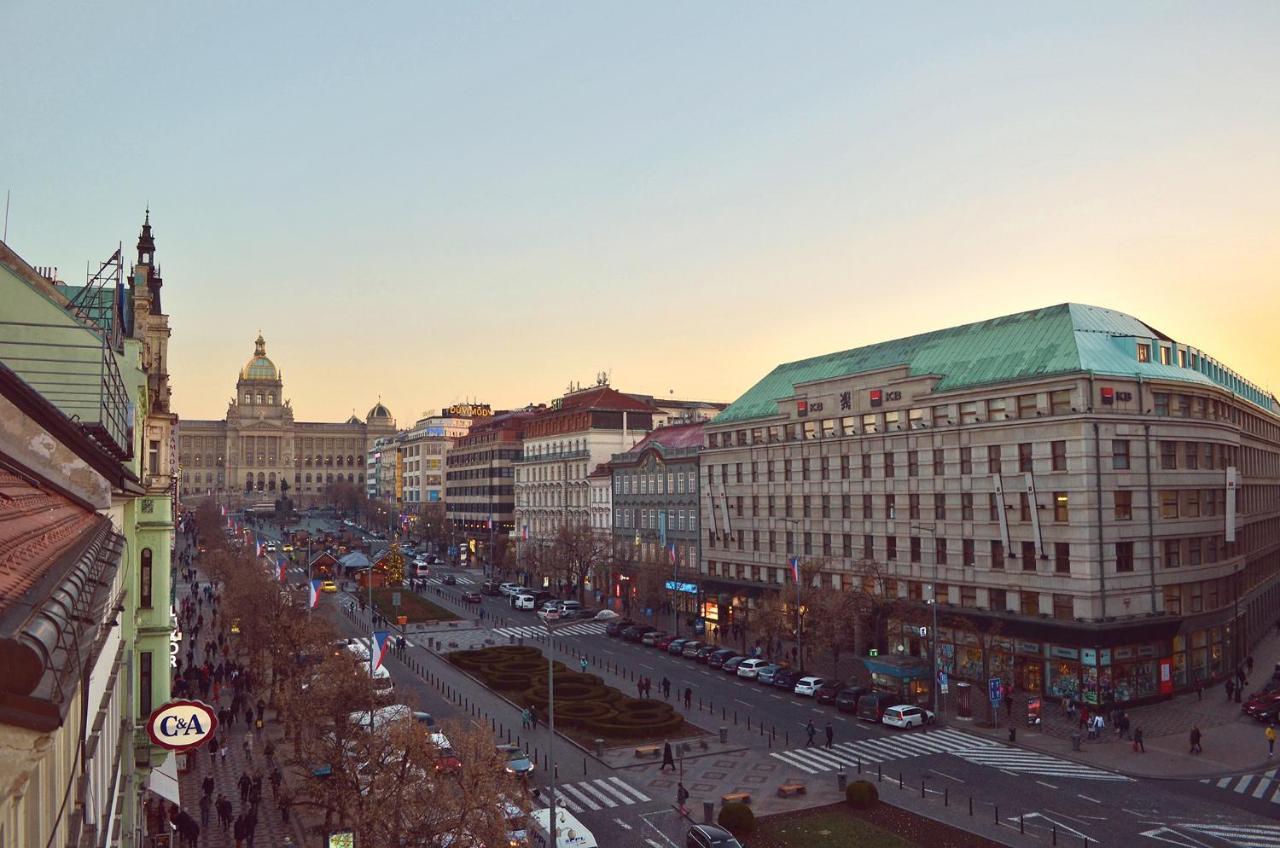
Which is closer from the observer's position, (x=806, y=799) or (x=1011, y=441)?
(x=806, y=799)

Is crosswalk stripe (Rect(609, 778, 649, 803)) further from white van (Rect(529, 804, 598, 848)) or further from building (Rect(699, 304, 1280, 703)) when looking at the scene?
building (Rect(699, 304, 1280, 703))

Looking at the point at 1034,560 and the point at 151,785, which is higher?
the point at 1034,560

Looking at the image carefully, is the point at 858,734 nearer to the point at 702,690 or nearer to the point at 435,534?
the point at 702,690

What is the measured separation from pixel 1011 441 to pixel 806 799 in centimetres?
2897

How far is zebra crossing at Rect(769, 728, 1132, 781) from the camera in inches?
→ 1710

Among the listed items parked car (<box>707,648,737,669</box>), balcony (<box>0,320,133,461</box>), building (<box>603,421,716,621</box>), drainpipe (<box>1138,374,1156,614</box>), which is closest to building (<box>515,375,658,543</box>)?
building (<box>603,421,716,621</box>)

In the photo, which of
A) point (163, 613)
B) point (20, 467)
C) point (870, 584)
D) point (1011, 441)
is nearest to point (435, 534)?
point (870, 584)

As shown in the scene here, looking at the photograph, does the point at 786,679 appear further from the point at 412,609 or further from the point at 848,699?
the point at 412,609

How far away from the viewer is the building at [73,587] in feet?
16.0

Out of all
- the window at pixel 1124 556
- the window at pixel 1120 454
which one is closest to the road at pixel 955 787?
the window at pixel 1124 556

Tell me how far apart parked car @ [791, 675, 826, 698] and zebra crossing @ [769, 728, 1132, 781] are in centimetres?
937

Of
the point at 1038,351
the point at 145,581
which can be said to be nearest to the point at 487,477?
the point at 1038,351

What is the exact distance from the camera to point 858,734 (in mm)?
50562

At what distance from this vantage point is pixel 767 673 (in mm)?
62781
